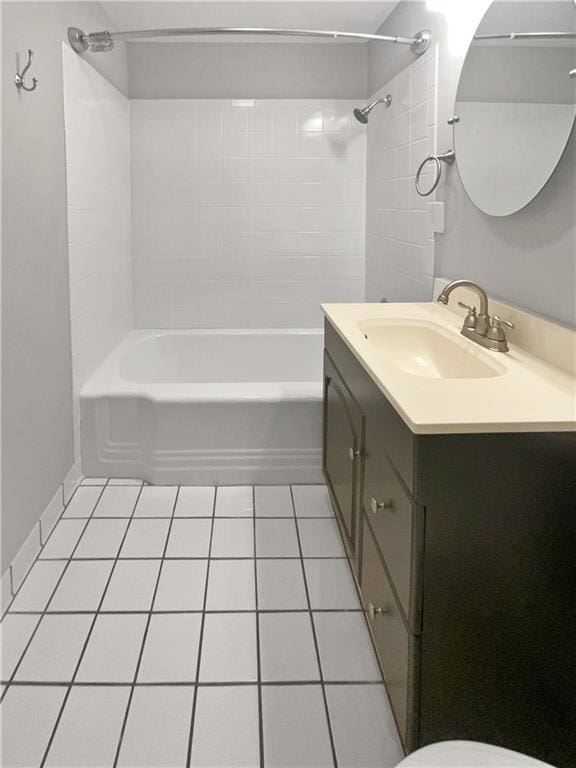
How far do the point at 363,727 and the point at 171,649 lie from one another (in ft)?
1.87

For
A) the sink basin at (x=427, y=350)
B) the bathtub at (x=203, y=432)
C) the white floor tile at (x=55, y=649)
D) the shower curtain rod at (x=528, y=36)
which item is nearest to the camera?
the shower curtain rod at (x=528, y=36)

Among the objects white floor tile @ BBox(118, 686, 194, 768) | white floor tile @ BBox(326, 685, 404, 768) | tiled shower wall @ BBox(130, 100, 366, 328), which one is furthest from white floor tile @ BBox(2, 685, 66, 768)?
tiled shower wall @ BBox(130, 100, 366, 328)

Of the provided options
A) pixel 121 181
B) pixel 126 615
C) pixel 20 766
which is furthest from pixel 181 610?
pixel 121 181

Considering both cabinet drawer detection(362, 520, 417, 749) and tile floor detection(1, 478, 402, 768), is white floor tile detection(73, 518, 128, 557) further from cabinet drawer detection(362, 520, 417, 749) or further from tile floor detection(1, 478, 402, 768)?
cabinet drawer detection(362, 520, 417, 749)

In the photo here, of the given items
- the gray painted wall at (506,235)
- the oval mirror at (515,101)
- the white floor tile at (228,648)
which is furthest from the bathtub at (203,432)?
the oval mirror at (515,101)

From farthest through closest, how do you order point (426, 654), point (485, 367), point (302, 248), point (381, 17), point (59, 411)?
point (302, 248) → point (381, 17) → point (59, 411) → point (485, 367) → point (426, 654)

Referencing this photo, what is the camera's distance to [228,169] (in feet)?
14.5

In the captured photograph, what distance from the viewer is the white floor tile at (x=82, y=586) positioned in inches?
88.2

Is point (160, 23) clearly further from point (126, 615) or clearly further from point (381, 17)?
point (126, 615)

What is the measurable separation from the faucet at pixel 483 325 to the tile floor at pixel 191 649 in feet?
2.86

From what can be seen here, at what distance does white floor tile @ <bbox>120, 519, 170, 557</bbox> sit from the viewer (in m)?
2.59

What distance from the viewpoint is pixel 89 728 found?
1721 millimetres

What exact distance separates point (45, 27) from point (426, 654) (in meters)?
2.46

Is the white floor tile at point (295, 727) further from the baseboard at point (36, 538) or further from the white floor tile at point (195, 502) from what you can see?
the white floor tile at point (195, 502)
